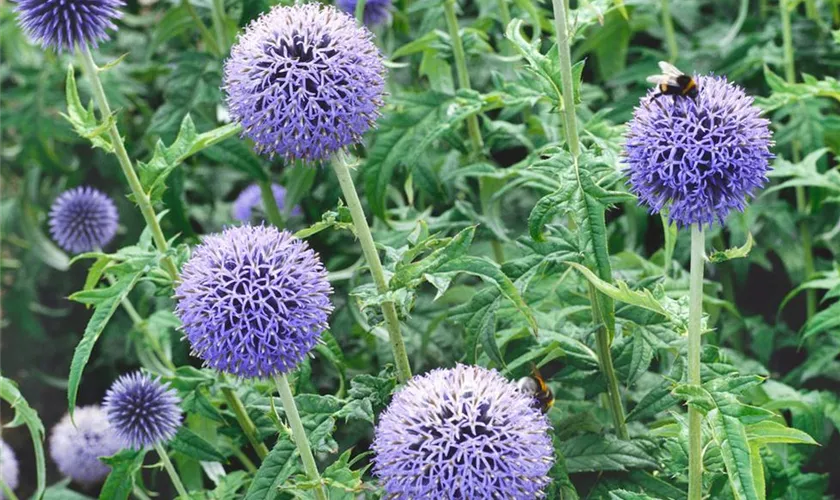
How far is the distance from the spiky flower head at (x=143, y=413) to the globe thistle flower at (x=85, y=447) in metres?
0.97

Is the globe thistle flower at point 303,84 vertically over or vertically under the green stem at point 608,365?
over

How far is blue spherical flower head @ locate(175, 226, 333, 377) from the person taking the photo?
188 cm

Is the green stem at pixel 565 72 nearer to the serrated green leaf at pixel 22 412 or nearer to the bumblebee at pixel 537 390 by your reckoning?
the bumblebee at pixel 537 390

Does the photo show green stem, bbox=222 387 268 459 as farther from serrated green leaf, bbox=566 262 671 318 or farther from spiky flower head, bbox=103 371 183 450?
serrated green leaf, bbox=566 262 671 318

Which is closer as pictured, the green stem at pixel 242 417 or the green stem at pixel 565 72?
the green stem at pixel 565 72

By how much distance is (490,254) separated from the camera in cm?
333

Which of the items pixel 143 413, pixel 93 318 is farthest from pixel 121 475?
pixel 93 318

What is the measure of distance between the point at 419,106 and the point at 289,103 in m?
0.91

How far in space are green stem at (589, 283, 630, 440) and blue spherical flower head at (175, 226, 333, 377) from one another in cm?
64

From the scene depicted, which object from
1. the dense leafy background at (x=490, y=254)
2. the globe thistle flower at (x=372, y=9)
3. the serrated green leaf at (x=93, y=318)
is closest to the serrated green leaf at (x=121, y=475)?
the dense leafy background at (x=490, y=254)

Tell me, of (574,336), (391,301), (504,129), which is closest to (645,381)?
A: (574,336)

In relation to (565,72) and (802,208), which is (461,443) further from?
(802,208)

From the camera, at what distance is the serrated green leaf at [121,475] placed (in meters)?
2.49

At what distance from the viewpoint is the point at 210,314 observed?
1.88 metres
